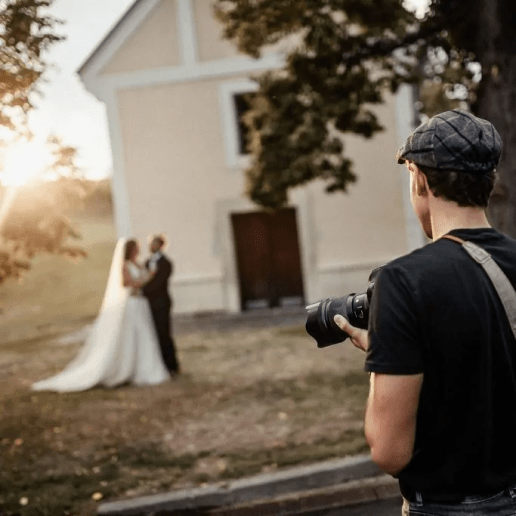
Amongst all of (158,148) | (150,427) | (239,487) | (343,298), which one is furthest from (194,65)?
(343,298)

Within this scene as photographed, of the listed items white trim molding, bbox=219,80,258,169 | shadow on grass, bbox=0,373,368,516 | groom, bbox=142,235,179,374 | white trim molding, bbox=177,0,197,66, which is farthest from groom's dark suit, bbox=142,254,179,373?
white trim molding, bbox=177,0,197,66

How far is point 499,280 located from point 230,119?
52.3 ft

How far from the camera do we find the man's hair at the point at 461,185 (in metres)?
1.79

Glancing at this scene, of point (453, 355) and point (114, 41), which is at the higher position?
point (114, 41)

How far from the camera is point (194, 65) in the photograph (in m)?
17.3

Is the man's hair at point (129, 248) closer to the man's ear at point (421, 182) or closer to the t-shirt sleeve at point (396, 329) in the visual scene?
the man's ear at point (421, 182)

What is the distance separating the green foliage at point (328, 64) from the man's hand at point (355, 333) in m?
8.14

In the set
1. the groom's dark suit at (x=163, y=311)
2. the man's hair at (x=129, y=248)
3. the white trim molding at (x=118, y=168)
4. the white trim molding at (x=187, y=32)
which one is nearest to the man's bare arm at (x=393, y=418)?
the groom's dark suit at (x=163, y=311)

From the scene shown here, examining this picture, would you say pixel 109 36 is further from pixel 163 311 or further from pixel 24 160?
pixel 24 160

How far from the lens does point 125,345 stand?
10.2m

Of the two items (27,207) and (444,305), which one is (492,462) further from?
(27,207)

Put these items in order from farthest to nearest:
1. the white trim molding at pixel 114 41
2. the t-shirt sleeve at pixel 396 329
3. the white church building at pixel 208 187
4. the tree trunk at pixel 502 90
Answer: the white trim molding at pixel 114 41, the white church building at pixel 208 187, the tree trunk at pixel 502 90, the t-shirt sleeve at pixel 396 329

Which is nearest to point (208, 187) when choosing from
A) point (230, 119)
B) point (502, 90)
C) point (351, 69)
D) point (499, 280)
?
point (230, 119)

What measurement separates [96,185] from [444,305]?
5708 mm
